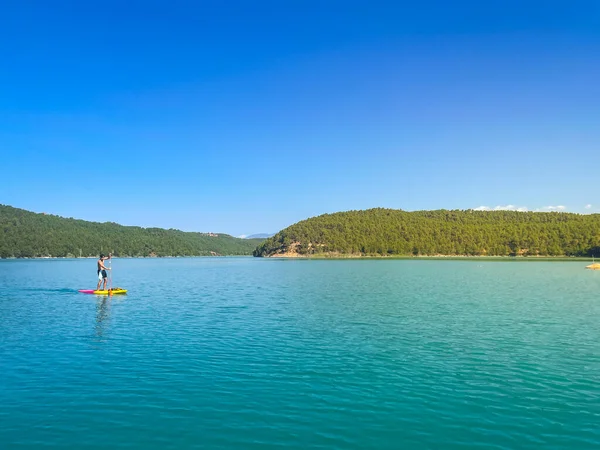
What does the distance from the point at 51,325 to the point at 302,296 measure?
24.6 meters

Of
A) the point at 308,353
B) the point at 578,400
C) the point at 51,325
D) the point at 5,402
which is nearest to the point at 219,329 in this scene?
the point at 308,353

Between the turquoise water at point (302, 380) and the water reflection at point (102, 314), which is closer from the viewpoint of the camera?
the turquoise water at point (302, 380)

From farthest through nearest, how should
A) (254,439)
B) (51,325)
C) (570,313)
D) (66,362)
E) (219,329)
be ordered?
(570,313)
(51,325)
(219,329)
(66,362)
(254,439)

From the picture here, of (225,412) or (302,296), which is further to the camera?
(302,296)

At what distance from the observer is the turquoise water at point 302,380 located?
510 inches

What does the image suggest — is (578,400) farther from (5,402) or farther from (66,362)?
(66,362)

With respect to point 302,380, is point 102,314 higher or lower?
higher

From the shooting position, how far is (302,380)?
17891 millimetres

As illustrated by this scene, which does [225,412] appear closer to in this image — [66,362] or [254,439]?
[254,439]

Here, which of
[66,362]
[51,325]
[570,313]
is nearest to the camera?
[66,362]

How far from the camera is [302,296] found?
161 ft

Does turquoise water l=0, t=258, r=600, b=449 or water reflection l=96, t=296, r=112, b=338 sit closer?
turquoise water l=0, t=258, r=600, b=449

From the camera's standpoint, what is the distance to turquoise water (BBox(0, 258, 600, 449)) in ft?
42.5

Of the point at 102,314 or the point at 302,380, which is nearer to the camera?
the point at 302,380
